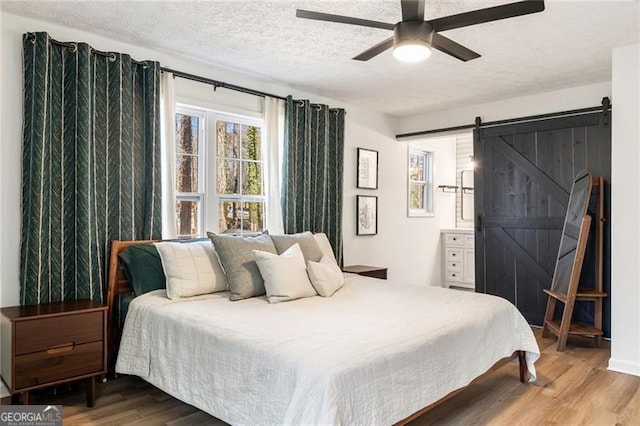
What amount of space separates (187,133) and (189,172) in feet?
1.06

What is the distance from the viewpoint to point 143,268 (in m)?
3.00

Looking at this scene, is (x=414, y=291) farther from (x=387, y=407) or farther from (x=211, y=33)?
(x=211, y=33)

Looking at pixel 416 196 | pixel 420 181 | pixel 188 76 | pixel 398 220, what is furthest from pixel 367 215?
pixel 188 76

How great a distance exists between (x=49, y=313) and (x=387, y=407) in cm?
190

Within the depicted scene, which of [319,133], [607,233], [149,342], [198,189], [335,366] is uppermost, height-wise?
[319,133]

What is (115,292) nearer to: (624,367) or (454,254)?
(624,367)

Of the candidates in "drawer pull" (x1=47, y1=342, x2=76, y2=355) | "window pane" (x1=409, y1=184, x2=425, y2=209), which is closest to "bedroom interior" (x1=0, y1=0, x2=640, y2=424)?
"drawer pull" (x1=47, y1=342, x2=76, y2=355)

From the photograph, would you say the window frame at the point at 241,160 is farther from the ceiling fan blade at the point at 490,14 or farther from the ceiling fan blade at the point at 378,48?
the ceiling fan blade at the point at 490,14

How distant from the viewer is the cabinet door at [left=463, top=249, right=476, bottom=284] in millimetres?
6125

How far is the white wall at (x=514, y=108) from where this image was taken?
4230mm

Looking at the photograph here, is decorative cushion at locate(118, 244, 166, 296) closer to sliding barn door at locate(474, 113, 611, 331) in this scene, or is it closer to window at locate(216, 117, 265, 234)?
window at locate(216, 117, 265, 234)

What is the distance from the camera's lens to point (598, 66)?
3.70 meters

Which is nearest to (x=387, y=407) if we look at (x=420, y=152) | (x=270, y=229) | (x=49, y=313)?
(x=49, y=313)

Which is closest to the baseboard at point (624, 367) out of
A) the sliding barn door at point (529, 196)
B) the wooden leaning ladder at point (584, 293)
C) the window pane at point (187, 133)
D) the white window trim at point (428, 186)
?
the wooden leaning ladder at point (584, 293)
